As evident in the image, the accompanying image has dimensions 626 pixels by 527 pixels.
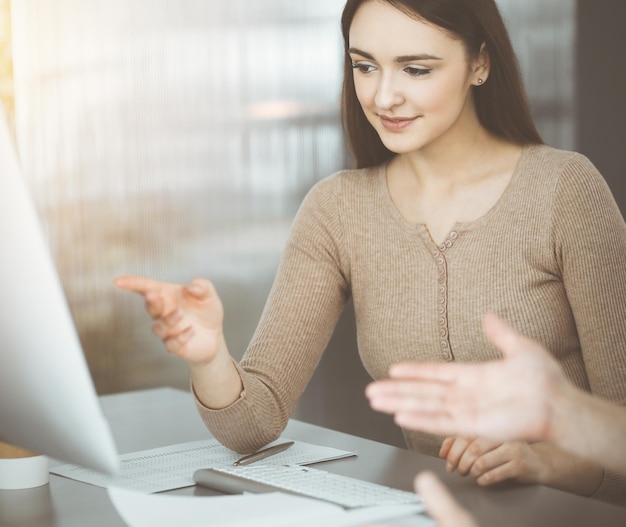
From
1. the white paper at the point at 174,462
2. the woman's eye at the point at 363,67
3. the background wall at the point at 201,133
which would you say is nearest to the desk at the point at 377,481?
the white paper at the point at 174,462

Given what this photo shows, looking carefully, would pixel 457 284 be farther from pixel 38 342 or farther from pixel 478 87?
pixel 38 342

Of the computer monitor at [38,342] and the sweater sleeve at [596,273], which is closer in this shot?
the computer monitor at [38,342]

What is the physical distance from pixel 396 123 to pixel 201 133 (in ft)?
5.01

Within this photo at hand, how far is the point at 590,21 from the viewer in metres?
3.62

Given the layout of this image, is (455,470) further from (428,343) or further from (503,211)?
(503,211)

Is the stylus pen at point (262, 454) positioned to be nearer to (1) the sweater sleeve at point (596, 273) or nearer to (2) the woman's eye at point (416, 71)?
(1) the sweater sleeve at point (596, 273)

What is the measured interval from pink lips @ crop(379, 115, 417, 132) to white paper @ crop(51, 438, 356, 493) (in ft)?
Result: 1.92

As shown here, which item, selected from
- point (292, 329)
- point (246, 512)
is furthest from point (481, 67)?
point (246, 512)

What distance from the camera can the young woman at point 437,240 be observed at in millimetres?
1552

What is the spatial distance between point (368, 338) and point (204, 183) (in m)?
1.47

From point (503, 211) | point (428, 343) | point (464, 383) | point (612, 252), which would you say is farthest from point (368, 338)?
point (464, 383)

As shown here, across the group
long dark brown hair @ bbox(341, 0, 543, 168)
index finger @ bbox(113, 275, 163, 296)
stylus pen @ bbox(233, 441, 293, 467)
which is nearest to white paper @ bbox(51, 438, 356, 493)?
stylus pen @ bbox(233, 441, 293, 467)

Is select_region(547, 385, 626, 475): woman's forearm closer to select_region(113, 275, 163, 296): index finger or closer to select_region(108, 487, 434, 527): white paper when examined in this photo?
select_region(108, 487, 434, 527): white paper

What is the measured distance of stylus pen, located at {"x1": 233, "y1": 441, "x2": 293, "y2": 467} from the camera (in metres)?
1.35
